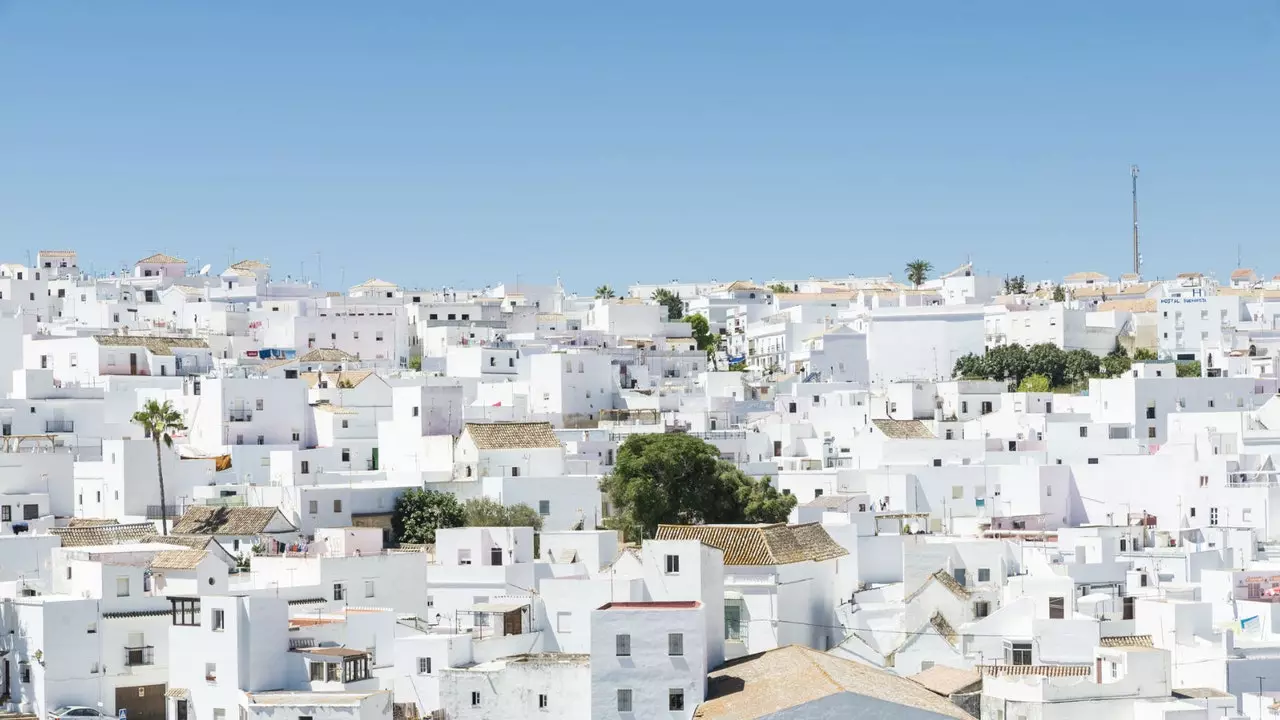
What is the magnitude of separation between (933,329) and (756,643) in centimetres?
3677

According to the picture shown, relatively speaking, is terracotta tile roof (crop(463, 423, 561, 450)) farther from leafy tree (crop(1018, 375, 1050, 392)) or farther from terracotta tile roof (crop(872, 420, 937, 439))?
leafy tree (crop(1018, 375, 1050, 392))

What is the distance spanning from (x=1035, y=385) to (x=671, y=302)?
90.5ft

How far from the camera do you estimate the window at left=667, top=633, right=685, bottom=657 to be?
25078mm

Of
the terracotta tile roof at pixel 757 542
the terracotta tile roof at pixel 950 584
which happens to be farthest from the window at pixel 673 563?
the terracotta tile roof at pixel 950 584

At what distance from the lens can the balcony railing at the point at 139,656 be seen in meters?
28.1

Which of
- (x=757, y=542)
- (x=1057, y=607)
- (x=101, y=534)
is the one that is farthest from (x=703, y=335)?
(x=1057, y=607)

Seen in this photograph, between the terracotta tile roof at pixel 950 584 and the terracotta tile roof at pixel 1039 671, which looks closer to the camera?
the terracotta tile roof at pixel 1039 671

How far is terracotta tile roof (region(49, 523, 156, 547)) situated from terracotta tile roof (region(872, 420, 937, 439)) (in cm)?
1917

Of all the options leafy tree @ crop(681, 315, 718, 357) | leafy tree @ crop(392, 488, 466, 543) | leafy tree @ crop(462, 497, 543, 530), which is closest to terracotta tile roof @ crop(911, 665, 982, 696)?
leafy tree @ crop(462, 497, 543, 530)

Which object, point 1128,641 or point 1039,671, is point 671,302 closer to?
point 1128,641

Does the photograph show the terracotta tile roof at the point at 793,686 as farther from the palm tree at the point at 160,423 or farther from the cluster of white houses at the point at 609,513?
the palm tree at the point at 160,423

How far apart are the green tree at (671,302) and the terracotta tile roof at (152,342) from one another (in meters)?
27.0

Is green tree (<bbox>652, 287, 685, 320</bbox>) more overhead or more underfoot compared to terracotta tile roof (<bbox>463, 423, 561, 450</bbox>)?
more overhead

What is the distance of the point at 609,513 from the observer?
40.5 metres
